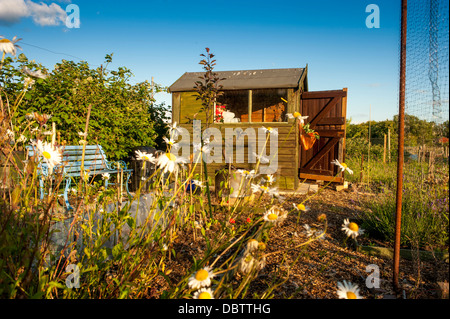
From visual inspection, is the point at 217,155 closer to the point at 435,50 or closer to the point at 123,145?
the point at 123,145

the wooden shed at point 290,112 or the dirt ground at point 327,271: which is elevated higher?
the wooden shed at point 290,112

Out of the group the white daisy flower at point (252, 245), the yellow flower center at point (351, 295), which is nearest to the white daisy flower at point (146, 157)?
the white daisy flower at point (252, 245)

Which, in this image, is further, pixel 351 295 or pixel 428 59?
pixel 428 59

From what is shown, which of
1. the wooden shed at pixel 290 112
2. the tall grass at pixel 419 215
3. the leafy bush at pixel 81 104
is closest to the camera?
the tall grass at pixel 419 215

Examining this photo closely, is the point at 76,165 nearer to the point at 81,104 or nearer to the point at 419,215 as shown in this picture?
the point at 81,104

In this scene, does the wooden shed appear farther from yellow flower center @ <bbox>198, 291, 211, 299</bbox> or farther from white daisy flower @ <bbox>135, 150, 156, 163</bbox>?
yellow flower center @ <bbox>198, 291, 211, 299</bbox>

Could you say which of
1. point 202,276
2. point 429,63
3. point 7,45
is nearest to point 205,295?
point 202,276

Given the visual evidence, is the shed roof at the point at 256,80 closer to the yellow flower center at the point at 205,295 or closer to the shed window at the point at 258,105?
the shed window at the point at 258,105

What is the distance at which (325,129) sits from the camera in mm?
7137

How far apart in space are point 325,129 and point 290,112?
1.28m

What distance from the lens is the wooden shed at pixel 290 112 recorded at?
21.4ft
